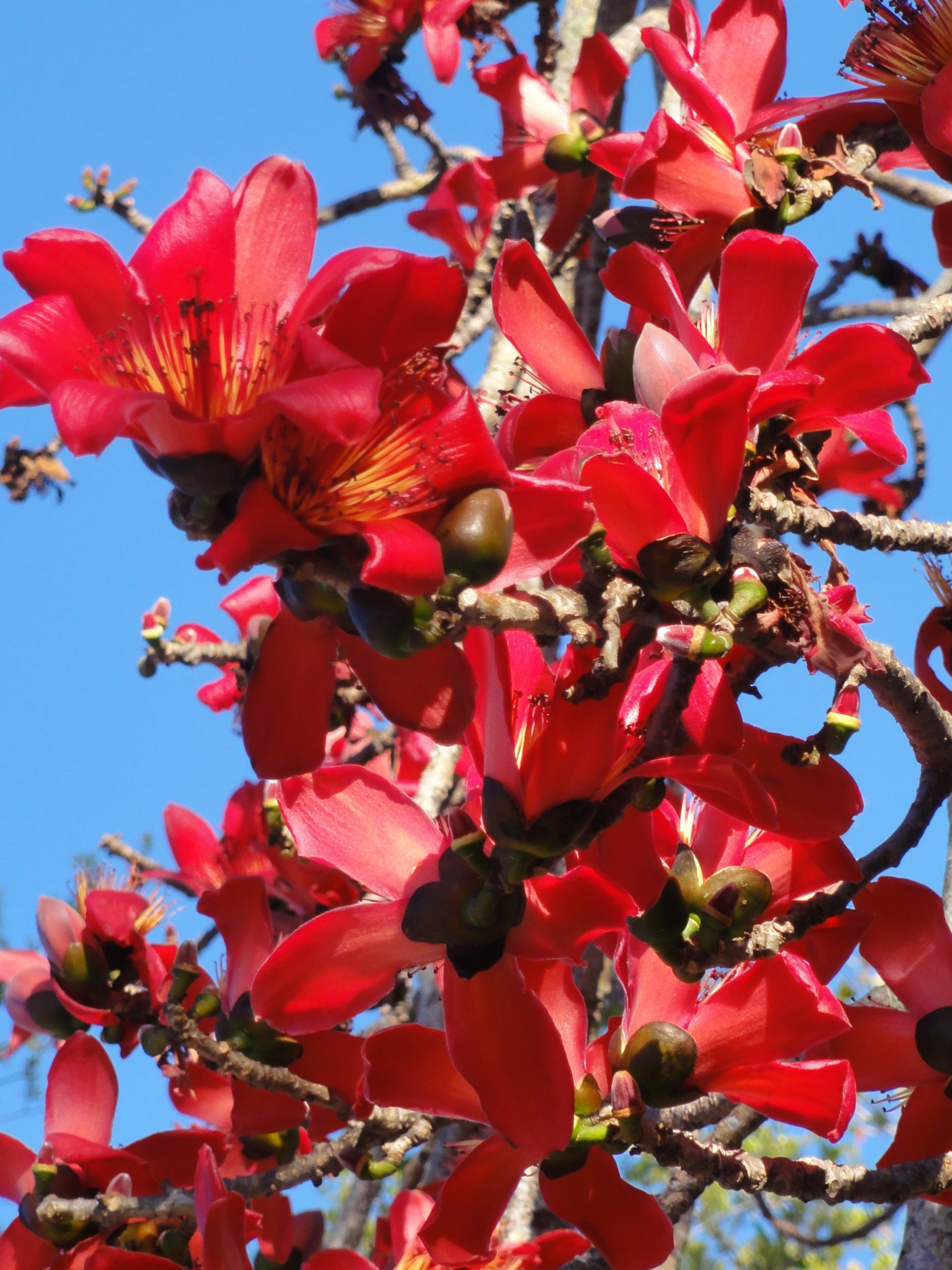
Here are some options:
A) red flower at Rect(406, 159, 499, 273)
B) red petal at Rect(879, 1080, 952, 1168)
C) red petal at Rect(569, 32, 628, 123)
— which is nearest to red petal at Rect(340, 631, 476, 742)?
red petal at Rect(879, 1080, 952, 1168)

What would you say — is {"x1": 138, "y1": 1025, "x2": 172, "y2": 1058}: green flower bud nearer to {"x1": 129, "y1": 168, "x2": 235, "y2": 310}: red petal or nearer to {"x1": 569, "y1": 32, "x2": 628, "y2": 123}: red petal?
{"x1": 129, "y1": 168, "x2": 235, "y2": 310}: red petal

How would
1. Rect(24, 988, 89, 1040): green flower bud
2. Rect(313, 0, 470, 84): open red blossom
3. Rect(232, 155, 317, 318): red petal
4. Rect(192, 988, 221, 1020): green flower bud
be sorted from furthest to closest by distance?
Rect(313, 0, 470, 84): open red blossom → Rect(24, 988, 89, 1040): green flower bud → Rect(192, 988, 221, 1020): green flower bud → Rect(232, 155, 317, 318): red petal

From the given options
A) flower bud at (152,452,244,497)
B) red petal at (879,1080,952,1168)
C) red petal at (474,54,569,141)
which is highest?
red petal at (474,54,569,141)

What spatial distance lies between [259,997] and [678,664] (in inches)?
19.4

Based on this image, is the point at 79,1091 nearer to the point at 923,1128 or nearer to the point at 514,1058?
the point at 514,1058

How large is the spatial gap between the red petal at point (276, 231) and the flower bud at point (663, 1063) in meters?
0.77

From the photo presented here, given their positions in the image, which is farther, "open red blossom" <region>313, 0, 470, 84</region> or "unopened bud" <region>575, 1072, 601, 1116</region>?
"open red blossom" <region>313, 0, 470, 84</region>

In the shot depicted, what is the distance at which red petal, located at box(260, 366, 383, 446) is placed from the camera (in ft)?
2.61

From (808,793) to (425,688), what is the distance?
14.1 inches

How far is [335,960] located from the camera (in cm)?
114

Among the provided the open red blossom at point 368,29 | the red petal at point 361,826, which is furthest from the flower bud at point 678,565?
the open red blossom at point 368,29

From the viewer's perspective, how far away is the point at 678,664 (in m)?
1.00

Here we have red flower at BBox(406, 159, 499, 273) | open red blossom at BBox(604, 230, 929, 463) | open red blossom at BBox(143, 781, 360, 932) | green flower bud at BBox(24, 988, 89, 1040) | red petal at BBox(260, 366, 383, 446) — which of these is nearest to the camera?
red petal at BBox(260, 366, 383, 446)

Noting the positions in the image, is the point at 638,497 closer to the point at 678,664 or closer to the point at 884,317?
the point at 678,664
